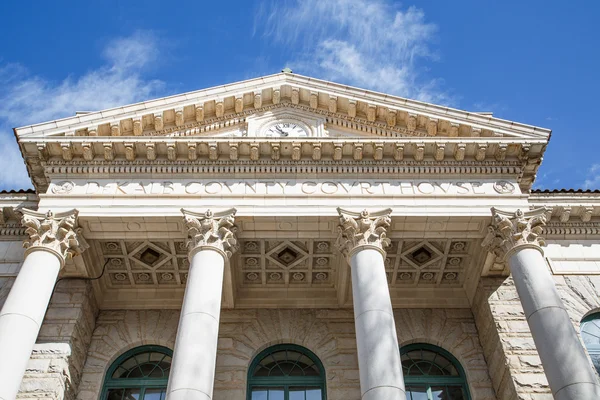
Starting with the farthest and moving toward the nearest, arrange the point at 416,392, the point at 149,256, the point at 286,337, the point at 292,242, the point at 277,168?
the point at 149,256 → the point at 286,337 → the point at 292,242 → the point at 277,168 → the point at 416,392

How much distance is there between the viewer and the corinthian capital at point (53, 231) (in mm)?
16078

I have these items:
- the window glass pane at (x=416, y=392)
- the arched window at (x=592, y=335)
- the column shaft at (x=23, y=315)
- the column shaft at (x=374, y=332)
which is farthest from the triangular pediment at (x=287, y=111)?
the window glass pane at (x=416, y=392)

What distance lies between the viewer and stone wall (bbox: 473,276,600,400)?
623 inches

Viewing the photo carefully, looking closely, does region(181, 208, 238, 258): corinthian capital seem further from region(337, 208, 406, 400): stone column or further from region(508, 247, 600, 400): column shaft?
region(508, 247, 600, 400): column shaft

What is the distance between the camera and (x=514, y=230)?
645 inches

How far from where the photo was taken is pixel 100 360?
17891 mm

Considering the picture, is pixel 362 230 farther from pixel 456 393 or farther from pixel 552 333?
pixel 456 393

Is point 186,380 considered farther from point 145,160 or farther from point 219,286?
point 145,160

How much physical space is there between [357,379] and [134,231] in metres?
7.12

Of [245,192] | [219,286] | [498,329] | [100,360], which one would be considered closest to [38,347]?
[100,360]

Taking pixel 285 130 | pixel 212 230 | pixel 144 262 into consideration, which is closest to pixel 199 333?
pixel 212 230

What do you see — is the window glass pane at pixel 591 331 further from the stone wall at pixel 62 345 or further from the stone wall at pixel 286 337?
the stone wall at pixel 62 345

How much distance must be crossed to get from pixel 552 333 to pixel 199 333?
296 inches

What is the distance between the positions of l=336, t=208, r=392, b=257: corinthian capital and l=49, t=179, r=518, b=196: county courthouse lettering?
0.98m
